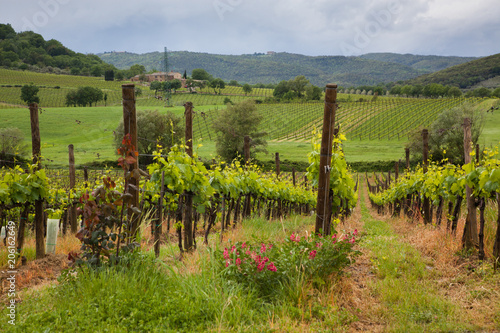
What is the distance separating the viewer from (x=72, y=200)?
9695 mm

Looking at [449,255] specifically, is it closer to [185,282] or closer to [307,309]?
[307,309]

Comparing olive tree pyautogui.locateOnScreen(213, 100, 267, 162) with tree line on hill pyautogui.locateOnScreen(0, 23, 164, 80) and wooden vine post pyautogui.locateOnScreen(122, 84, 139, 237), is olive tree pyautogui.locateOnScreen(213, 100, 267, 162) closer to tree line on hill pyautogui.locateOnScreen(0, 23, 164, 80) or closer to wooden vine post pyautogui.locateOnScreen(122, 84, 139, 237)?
wooden vine post pyautogui.locateOnScreen(122, 84, 139, 237)

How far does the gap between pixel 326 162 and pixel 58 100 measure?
79.3 meters

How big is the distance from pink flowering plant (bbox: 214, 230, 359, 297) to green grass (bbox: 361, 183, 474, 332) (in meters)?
0.63

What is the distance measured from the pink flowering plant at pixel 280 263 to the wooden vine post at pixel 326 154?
767 mm

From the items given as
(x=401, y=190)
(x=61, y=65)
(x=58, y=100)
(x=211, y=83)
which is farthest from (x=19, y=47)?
(x=401, y=190)

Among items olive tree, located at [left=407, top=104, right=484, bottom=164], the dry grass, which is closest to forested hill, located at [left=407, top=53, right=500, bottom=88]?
olive tree, located at [left=407, top=104, right=484, bottom=164]

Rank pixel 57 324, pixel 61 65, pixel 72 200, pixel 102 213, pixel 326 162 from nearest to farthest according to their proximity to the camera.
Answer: pixel 57 324 → pixel 102 213 → pixel 326 162 → pixel 72 200 → pixel 61 65

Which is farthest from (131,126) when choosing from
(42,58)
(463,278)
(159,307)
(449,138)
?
(42,58)

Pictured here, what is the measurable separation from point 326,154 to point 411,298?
2.10m

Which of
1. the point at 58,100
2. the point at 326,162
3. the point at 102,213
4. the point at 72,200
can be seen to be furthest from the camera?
the point at 58,100

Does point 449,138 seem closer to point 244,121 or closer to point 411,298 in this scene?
point 244,121

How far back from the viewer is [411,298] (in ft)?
12.0

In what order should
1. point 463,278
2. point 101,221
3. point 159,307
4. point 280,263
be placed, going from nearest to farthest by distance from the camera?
1. point 159,307
2. point 280,263
3. point 101,221
4. point 463,278
